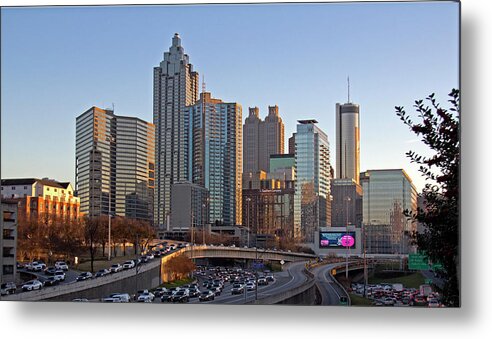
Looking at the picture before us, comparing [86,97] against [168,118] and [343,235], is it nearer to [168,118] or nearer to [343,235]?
[168,118]

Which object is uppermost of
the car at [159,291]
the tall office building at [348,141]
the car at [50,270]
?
the tall office building at [348,141]

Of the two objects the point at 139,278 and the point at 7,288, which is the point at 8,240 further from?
the point at 139,278

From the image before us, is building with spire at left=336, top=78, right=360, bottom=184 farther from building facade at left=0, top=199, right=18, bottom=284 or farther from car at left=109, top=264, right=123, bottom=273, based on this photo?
building facade at left=0, top=199, right=18, bottom=284

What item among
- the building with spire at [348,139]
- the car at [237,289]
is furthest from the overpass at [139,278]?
the building with spire at [348,139]

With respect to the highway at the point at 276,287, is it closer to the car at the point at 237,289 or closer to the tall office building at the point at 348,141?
the car at the point at 237,289

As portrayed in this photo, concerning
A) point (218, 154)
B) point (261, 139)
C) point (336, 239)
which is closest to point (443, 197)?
point (336, 239)

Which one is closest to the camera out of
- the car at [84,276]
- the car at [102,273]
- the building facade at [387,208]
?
the building facade at [387,208]

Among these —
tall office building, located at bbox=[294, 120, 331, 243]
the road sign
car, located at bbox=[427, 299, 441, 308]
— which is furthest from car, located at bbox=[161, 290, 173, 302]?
car, located at bbox=[427, 299, 441, 308]
